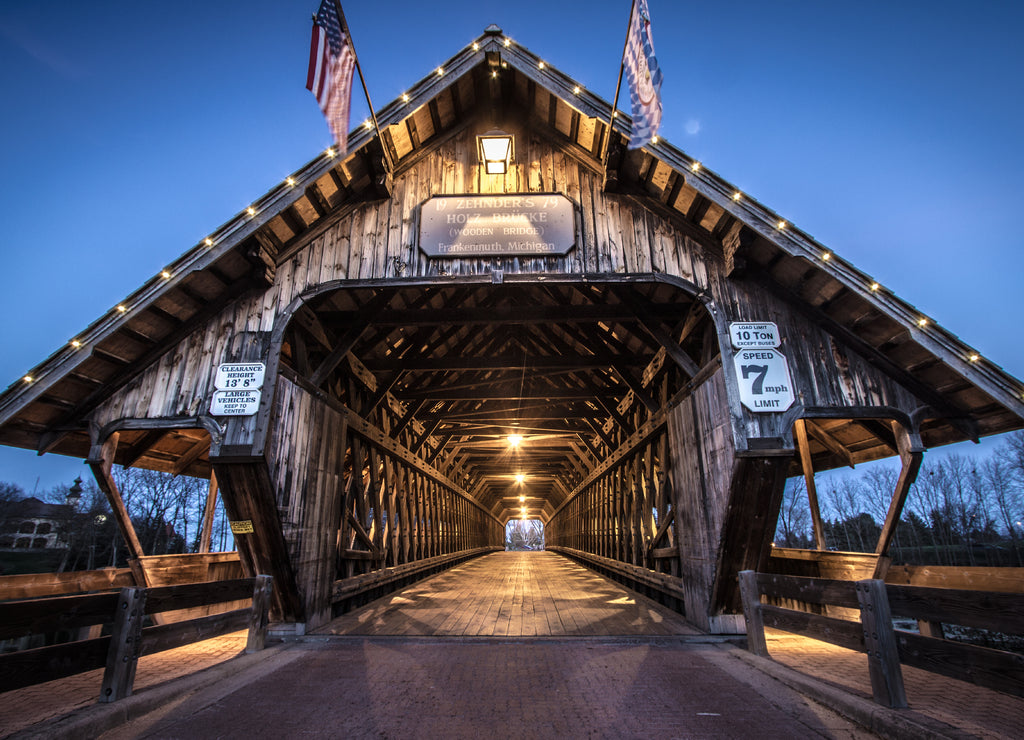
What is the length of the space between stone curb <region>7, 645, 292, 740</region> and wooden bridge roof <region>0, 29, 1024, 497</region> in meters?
3.07

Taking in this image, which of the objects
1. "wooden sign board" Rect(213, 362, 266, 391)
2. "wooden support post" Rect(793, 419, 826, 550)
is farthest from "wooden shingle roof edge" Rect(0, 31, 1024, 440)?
"wooden support post" Rect(793, 419, 826, 550)

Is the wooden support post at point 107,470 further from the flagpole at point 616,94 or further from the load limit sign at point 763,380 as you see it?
the load limit sign at point 763,380

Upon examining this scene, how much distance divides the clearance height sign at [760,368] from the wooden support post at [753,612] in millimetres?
1876

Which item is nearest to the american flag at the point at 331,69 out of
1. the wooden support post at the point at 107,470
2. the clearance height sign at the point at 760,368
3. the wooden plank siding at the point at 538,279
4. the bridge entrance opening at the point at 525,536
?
the wooden plank siding at the point at 538,279

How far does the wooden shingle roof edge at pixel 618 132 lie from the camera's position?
17.9 feet

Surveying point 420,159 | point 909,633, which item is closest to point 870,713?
point 909,633

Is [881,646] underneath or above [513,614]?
above

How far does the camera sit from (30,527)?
6788 centimetres

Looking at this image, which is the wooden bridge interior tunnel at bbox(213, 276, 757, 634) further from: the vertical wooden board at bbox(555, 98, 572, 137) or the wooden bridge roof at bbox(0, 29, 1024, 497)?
the vertical wooden board at bbox(555, 98, 572, 137)

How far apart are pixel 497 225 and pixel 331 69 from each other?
8.96 ft

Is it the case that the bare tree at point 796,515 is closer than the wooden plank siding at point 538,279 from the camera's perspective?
No

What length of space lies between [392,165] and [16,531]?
86.0 meters

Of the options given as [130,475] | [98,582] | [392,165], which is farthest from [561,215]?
[130,475]

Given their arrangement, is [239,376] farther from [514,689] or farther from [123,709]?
[514,689]
